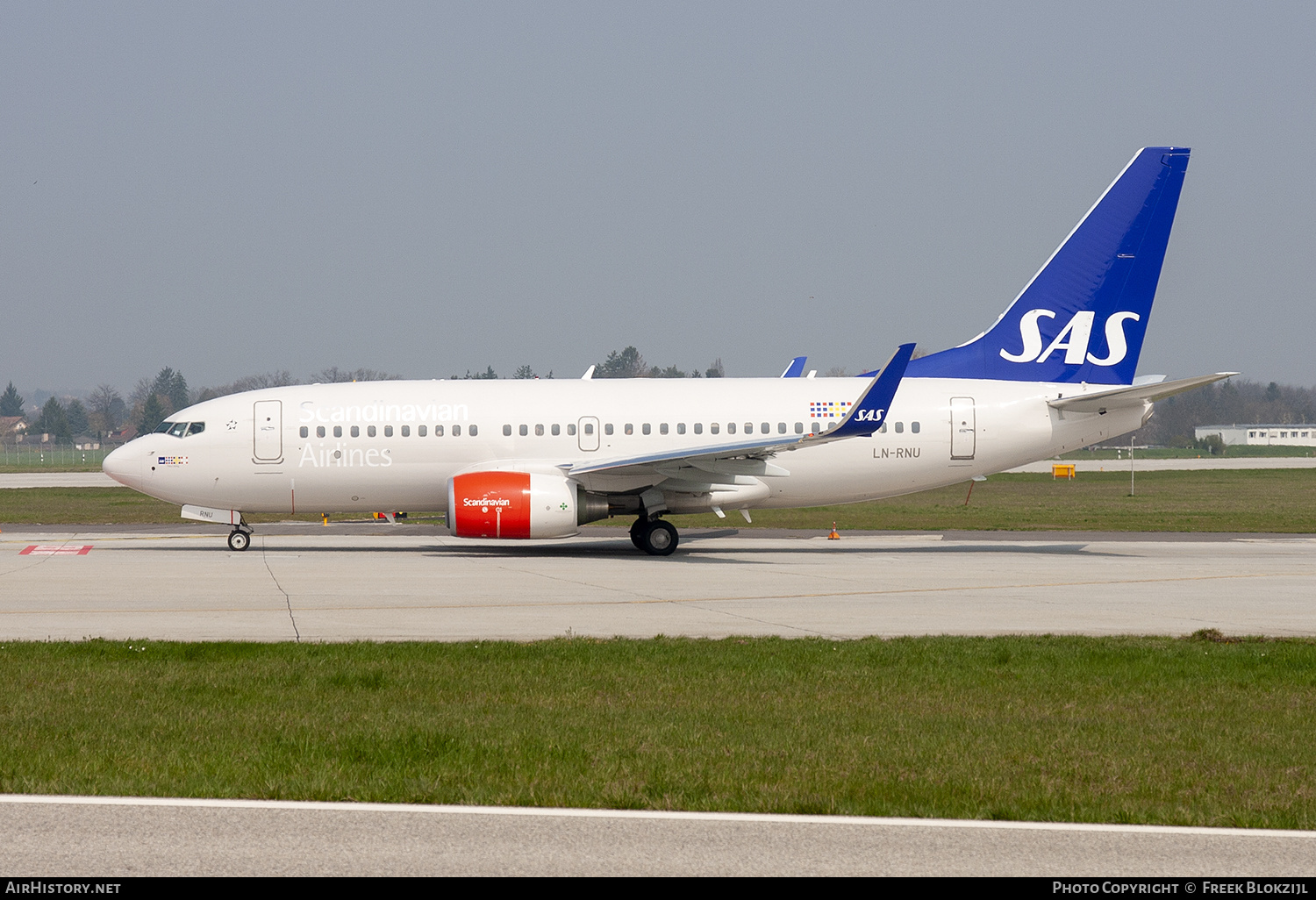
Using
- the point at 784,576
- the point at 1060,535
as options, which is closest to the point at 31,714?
the point at 784,576

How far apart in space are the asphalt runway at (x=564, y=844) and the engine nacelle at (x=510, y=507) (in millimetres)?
18109

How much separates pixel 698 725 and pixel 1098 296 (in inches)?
851

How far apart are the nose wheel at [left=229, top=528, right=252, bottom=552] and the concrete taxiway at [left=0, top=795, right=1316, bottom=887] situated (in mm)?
21194

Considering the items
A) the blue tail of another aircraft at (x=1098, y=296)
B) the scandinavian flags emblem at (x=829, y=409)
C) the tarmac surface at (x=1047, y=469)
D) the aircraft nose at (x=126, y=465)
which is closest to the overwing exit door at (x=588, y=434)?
the scandinavian flags emblem at (x=829, y=409)

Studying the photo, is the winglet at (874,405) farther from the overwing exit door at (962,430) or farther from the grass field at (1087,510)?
the grass field at (1087,510)

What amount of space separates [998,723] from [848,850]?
3.74 meters

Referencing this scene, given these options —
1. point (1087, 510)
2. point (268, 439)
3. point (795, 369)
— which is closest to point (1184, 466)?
point (1087, 510)

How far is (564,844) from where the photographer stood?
663 cm

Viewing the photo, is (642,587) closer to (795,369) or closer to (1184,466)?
(795,369)

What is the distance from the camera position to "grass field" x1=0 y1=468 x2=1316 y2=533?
37375 mm

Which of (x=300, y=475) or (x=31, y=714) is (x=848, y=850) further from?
(x=300, y=475)

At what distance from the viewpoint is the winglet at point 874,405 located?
2430cm

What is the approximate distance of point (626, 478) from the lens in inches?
1063

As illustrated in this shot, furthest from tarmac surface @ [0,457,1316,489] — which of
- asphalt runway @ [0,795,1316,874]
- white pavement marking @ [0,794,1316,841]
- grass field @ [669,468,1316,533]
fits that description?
asphalt runway @ [0,795,1316,874]
